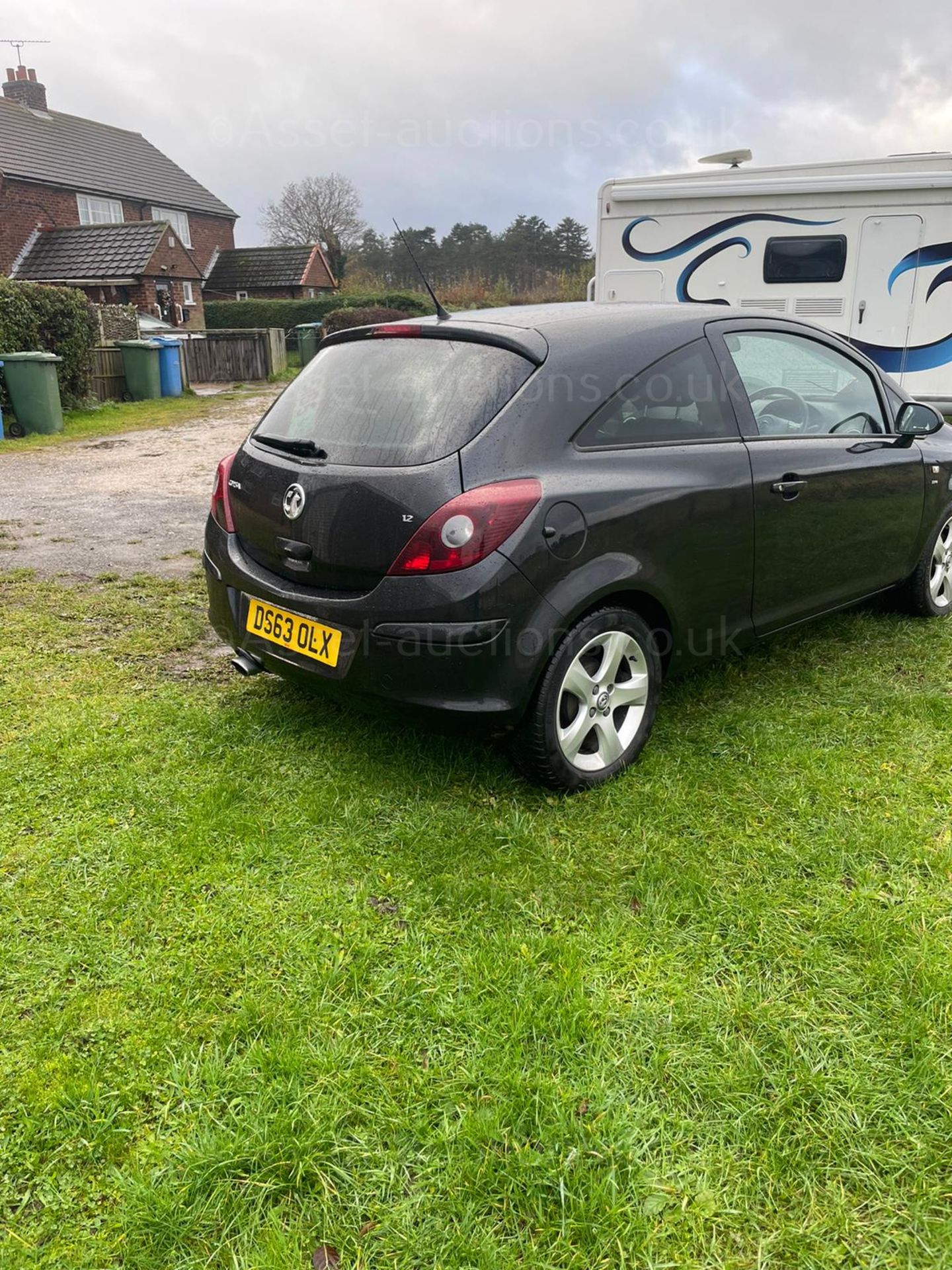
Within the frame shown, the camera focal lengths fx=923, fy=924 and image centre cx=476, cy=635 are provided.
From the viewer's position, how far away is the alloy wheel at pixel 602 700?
3.14 metres

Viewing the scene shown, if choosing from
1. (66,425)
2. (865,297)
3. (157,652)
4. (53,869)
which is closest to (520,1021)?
(53,869)

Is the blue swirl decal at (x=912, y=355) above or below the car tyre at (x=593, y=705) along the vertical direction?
above

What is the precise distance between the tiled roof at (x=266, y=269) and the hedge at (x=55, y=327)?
89.5ft

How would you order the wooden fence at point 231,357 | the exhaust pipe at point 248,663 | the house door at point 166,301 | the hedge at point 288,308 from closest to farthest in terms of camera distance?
1. the exhaust pipe at point 248,663
2. the wooden fence at point 231,357
3. the house door at point 166,301
4. the hedge at point 288,308

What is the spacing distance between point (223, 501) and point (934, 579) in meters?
3.66

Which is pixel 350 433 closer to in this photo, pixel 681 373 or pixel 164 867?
pixel 681 373

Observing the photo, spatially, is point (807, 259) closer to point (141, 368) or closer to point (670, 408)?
point (670, 408)

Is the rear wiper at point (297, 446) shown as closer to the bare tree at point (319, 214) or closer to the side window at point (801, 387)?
the side window at point (801, 387)

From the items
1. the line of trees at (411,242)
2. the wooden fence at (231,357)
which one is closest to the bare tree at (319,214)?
the line of trees at (411,242)

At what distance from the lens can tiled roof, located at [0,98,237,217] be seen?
33.8 metres

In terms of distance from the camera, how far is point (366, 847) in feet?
9.59

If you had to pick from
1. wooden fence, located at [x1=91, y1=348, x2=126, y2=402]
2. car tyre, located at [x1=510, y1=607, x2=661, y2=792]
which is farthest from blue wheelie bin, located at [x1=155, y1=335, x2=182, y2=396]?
car tyre, located at [x1=510, y1=607, x2=661, y2=792]

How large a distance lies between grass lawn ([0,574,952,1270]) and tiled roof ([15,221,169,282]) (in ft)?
87.0

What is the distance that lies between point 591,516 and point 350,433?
87cm
